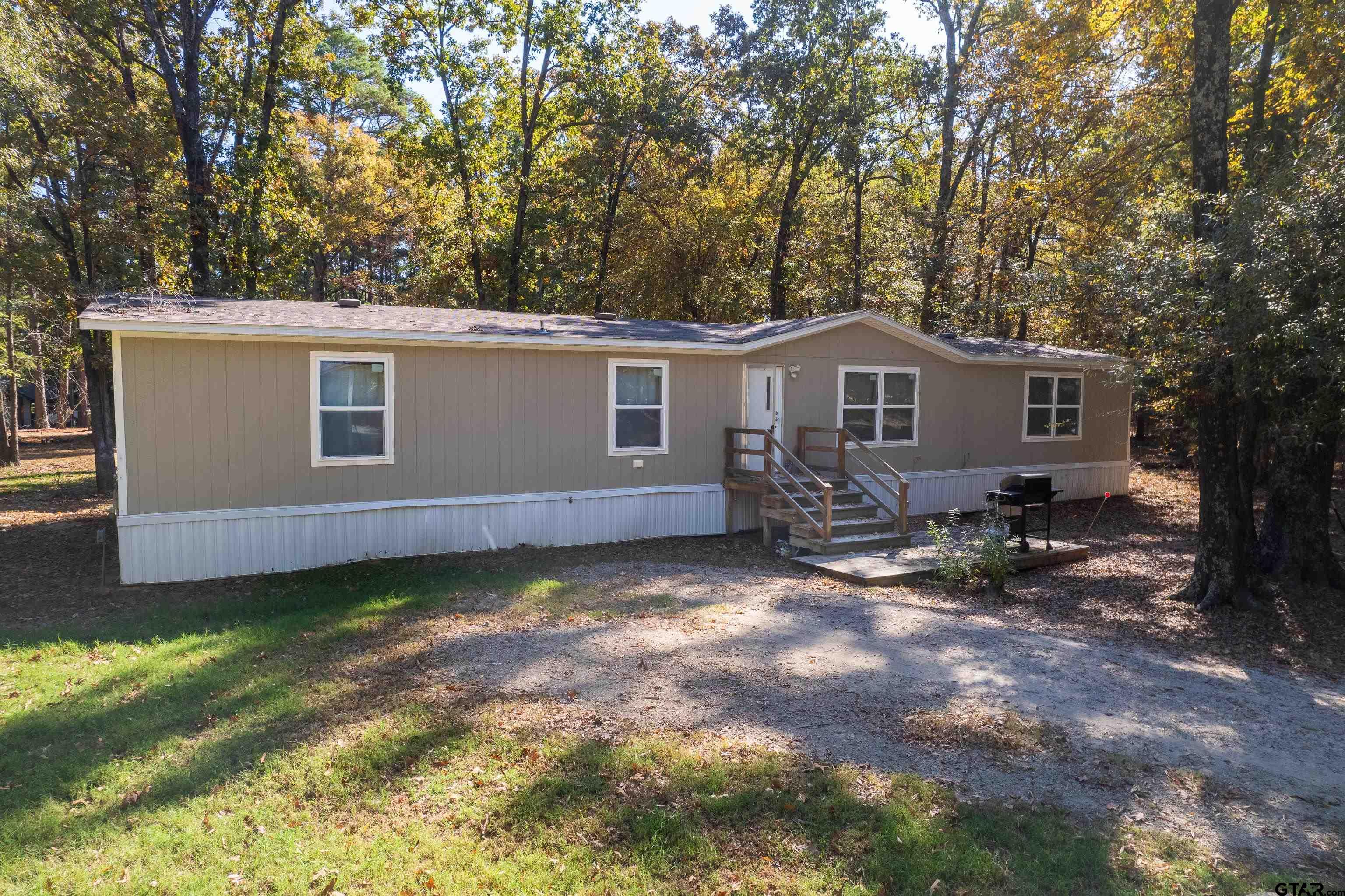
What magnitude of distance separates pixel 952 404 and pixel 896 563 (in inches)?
218

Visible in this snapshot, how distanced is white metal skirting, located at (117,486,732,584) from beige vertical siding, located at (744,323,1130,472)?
7.67 feet

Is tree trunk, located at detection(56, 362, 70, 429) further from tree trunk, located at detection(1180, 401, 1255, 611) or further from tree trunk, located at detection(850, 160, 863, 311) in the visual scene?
tree trunk, located at detection(1180, 401, 1255, 611)

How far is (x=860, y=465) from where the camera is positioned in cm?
1332

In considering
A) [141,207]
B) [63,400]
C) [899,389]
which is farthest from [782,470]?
[63,400]

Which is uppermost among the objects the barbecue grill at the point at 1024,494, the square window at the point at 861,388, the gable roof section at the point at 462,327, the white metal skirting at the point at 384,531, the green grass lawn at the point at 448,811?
the gable roof section at the point at 462,327

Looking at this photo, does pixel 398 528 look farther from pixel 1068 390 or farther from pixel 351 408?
pixel 1068 390

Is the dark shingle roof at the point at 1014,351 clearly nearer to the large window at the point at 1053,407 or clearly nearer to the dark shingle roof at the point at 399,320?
the large window at the point at 1053,407

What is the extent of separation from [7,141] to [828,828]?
651 inches

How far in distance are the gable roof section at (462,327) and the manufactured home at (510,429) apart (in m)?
0.05

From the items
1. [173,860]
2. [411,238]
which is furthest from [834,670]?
[411,238]

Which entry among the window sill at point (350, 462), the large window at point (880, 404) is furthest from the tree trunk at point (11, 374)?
→ the large window at point (880, 404)

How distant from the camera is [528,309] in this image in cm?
2188

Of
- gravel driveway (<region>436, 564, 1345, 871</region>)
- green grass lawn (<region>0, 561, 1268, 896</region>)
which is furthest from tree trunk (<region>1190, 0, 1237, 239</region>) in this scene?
green grass lawn (<region>0, 561, 1268, 896</region>)

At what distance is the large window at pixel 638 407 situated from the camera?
1152 centimetres
